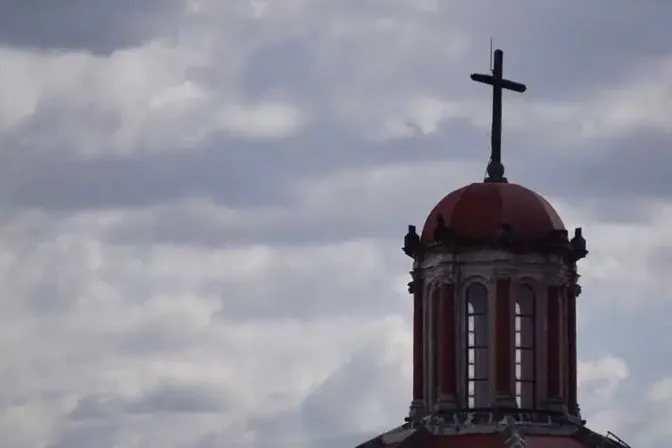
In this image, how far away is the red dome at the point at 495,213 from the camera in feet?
304

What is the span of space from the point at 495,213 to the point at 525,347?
14.0 feet

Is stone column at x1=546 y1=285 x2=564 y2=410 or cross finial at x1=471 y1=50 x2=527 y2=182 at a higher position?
cross finial at x1=471 y1=50 x2=527 y2=182

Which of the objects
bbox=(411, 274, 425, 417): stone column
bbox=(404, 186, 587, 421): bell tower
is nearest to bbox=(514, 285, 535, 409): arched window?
bbox=(404, 186, 587, 421): bell tower

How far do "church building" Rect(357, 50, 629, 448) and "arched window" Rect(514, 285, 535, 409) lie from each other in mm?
31

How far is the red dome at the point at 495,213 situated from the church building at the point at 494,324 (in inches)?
1.2

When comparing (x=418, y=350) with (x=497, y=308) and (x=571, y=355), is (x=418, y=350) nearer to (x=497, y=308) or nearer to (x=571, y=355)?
(x=497, y=308)

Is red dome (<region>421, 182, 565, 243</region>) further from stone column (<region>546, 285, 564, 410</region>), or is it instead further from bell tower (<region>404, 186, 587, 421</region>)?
stone column (<region>546, 285, 564, 410</region>)

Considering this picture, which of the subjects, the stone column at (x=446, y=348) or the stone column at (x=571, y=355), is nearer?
the stone column at (x=446, y=348)

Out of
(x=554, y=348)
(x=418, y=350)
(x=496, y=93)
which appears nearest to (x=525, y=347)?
(x=554, y=348)

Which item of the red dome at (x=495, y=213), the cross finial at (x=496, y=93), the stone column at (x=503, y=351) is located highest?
the cross finial at (x=496, y=93)

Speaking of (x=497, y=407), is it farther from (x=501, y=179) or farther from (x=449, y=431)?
(x=501, y=179)

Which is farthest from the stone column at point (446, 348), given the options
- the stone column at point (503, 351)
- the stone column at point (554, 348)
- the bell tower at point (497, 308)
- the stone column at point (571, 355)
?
the stone column at point (571, 355)

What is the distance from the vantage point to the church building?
91312 mm

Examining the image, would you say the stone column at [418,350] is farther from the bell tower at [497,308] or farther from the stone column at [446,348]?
the stone column at [446,348]
